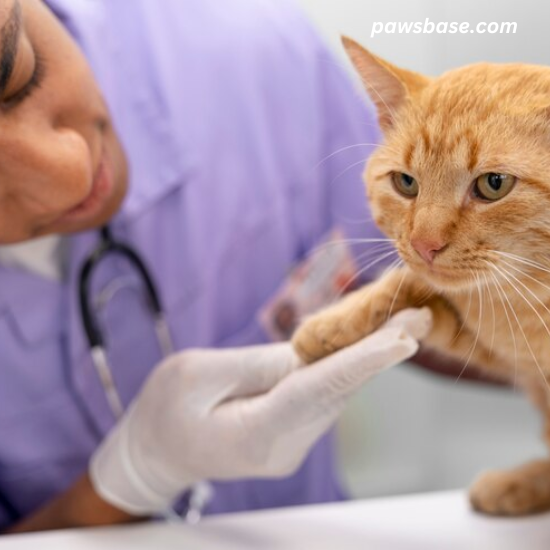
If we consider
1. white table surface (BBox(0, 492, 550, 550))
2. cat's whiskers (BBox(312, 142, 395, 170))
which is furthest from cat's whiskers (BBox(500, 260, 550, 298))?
white table surface (BBox(0, 492, 550, 550))

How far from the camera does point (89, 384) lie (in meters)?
0.84

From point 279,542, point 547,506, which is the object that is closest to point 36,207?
point 279,542

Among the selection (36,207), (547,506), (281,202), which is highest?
(36,207)

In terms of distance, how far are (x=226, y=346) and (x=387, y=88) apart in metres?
0.41

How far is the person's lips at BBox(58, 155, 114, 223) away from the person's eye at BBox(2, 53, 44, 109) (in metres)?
0.11

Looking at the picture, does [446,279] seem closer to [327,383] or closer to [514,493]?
[327,383]

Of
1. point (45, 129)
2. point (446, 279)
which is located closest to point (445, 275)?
point (446, 279)

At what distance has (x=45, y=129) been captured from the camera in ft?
2.10

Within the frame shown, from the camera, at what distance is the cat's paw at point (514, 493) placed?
0.69 metres

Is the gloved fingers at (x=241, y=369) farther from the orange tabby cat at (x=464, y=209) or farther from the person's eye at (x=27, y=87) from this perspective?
the person's eye at (x=27, y=87)

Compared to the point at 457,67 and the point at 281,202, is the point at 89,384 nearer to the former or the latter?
the point at 281,202

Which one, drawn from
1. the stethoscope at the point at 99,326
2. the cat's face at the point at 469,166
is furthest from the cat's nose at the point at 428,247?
the stethoscope at the point at 99,326

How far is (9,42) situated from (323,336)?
33 centimetres

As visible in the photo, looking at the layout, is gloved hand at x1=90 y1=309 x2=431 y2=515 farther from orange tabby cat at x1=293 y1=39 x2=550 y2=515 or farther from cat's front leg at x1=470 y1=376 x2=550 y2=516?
cat's front leg at x1=470 y1=376 x2=550 y2=516
